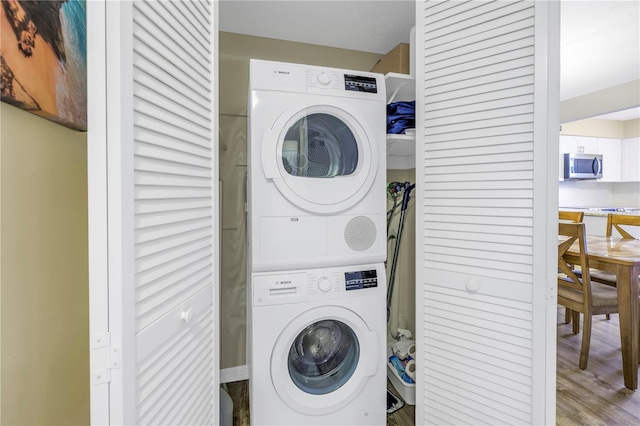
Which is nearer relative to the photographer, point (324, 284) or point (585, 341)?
point (324, 284)

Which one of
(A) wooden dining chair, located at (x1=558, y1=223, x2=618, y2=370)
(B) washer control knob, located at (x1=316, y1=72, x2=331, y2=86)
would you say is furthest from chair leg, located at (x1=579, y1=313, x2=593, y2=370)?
(B) washer control knob, located at (x1=316, y1=72, x2=331, y2=86)

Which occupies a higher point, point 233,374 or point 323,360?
point 323,360

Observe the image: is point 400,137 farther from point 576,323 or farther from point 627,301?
point 576,323

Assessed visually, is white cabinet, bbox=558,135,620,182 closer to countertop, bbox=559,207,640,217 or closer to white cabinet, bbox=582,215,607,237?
countertop, bbox=559,207,640,217

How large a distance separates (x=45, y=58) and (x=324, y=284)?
128cm

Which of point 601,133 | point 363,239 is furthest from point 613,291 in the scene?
point 601,133

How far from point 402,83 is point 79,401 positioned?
2096mm

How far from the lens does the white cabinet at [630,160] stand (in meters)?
4.65

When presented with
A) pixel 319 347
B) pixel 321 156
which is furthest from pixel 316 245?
pixel 319 347

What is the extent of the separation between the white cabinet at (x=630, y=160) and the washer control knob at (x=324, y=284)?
6100 mm

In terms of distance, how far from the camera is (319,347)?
1.55 m

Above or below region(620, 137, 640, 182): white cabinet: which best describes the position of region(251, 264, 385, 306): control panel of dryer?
below

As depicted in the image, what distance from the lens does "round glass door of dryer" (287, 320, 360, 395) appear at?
149 centimetres

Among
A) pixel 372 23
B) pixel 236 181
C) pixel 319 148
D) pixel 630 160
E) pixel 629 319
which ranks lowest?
pixel 629 319
